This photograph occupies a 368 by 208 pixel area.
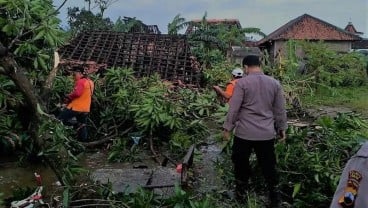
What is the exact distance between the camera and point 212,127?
9.65 meters

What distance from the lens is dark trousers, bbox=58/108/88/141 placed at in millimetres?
8609

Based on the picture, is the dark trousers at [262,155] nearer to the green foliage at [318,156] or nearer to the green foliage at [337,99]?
the green foliage at [318,156]

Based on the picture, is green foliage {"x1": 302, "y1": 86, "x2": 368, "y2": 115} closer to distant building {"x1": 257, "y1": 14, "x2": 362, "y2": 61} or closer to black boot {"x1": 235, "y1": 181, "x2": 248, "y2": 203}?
black boot {"x1": 235, "y1": 181, "x2": 248, "y2": 203}

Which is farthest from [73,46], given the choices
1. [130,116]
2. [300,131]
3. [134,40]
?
[300,131]

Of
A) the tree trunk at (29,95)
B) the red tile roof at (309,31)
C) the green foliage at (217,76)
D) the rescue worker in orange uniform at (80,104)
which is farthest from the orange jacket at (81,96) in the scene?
the red tile roof at (309,31)

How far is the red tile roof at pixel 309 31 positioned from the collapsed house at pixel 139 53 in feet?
66.2

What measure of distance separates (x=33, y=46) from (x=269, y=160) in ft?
11.2

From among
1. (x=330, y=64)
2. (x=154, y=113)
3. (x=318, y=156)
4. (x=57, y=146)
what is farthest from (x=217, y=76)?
(x=57, y=146)

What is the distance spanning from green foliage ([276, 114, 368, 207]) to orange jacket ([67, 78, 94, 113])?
13.2ft

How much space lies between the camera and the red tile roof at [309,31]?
33469 millimetres

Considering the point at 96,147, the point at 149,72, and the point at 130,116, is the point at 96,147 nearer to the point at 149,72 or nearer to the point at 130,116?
the point at 130,116

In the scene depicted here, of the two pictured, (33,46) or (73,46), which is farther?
(73,46)

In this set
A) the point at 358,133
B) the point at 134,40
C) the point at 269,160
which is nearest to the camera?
the point at 269,160

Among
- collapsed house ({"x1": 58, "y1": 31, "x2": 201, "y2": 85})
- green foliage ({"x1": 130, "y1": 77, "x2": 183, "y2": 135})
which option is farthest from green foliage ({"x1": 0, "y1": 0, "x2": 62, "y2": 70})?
collapsed house ({"x1": 58, "y1": 31, "x2": 201, "y2": 85})
